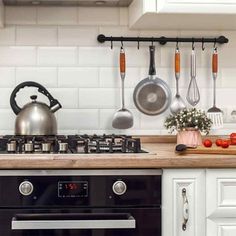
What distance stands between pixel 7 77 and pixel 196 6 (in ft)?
2.74

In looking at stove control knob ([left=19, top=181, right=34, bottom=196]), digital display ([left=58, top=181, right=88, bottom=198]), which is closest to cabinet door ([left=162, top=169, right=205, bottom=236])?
digital display ([left=58, top=181, right=88, bottom=198])

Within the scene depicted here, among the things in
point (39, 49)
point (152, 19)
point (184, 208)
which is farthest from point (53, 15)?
point (184, 208)

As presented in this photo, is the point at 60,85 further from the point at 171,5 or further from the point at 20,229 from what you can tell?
the point at 20,229

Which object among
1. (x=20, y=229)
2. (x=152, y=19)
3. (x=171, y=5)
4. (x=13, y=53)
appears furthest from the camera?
(x=13, y=53)

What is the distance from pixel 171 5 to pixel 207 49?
445mm

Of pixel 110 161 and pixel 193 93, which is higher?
pixel 193 93

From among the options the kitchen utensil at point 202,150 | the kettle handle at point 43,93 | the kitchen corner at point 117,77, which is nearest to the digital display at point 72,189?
the kitchen corner at point 117,77

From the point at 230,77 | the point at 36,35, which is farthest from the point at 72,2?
the point at 230,77

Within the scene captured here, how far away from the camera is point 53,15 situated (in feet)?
7.54

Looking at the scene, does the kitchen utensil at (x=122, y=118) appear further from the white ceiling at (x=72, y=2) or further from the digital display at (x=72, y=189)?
the digital display at (x=72, y=189)

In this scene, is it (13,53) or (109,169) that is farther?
(13,53)

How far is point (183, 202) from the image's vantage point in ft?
5.49

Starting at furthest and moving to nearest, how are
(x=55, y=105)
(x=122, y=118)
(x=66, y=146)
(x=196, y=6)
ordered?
(x=122, y=118) < (x=55, y=105) < (x=196, y=6) < (x=66, y=146)

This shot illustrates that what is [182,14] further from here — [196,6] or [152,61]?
[152,61]
